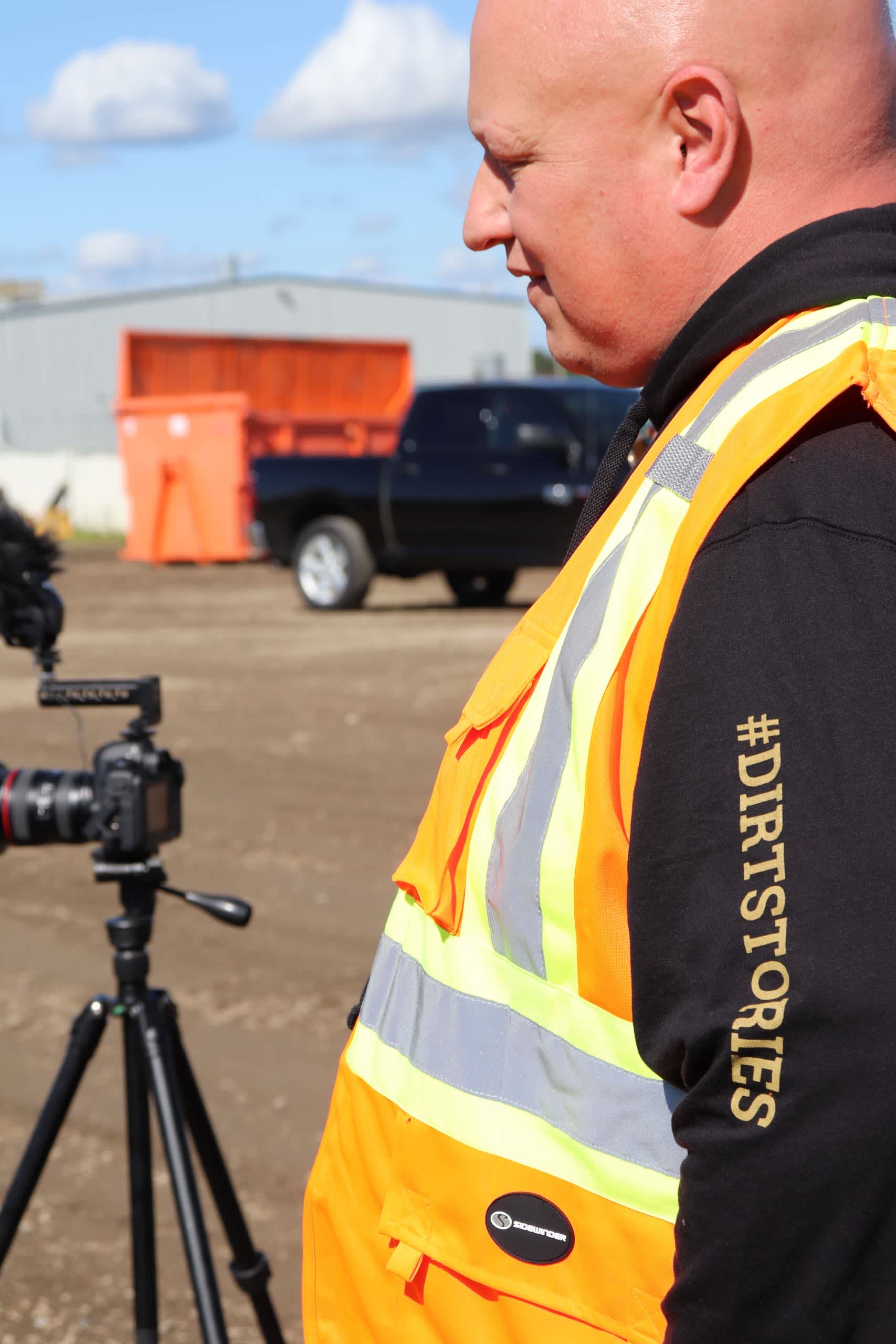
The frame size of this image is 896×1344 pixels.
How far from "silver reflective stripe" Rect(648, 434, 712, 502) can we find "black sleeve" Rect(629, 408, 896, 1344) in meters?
0.10

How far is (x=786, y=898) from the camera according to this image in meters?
0.96

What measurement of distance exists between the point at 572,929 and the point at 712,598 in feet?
0.94

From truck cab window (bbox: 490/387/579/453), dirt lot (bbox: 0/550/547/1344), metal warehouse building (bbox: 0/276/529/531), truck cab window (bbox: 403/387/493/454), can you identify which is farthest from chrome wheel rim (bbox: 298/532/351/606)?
metal warehouse building (bbox: 0/276/529/531)

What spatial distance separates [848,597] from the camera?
958mm

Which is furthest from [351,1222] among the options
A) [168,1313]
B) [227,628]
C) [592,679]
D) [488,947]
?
[227,628]

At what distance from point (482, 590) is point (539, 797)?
13.9 meters

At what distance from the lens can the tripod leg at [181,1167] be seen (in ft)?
7.66

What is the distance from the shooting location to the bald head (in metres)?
1.13

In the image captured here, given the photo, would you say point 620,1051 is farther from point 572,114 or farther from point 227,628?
point 227,628

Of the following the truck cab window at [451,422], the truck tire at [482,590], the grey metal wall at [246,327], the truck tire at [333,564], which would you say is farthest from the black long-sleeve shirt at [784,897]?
the grey metal wall at [246,327]

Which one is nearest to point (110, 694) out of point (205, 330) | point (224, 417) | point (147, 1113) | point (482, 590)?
point (147, 1113)

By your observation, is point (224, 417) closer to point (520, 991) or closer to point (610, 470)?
point (610, 470)

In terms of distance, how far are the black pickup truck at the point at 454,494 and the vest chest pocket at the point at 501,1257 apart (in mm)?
11427

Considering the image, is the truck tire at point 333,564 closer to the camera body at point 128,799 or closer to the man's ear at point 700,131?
the camera body at point 128,799
